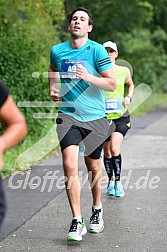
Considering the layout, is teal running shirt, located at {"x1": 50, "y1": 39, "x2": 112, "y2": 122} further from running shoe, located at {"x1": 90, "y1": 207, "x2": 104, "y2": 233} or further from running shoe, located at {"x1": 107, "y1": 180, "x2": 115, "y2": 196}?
running shoe, located at {"x1": 107, "y1": 180, "x2": 115, "y2": 196}

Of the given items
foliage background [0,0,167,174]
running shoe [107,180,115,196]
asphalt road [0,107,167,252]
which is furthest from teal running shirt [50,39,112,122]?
foliage background [0,0,167,174]

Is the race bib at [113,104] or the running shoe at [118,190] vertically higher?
the race bib at [113,104]

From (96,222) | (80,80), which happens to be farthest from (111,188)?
(80,80)

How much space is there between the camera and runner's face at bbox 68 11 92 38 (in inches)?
268

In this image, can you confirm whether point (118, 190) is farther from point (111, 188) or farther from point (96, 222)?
point (96, 222)

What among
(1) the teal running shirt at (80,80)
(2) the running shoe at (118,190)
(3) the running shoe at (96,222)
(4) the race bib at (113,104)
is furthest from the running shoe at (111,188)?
(1) the teal running shirt at (80,80)

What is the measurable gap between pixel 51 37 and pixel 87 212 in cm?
1156

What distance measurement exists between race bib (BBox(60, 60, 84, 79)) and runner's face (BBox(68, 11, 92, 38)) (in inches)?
9.7

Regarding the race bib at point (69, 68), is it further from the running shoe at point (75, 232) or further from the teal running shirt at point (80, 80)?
the running shoe at point (75, 232)

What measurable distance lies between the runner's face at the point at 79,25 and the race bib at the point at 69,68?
0.81ft

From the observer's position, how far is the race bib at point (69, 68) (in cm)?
673

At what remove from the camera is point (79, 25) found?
6.86 m

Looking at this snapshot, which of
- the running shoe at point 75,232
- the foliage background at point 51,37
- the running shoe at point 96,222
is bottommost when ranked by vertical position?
the foliage background at point 51,37

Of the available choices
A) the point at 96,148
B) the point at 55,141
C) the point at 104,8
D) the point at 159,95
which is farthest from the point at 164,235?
the point at 159,95
